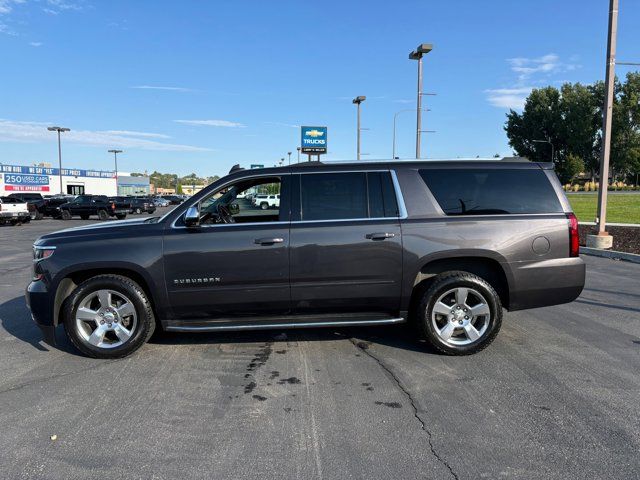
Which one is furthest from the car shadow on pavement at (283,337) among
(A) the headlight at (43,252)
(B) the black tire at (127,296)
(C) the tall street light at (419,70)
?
(C) the tall street light at (419,70)

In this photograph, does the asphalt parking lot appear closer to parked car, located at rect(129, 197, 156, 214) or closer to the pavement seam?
the pavement seam

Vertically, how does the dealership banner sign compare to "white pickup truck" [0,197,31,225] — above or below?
above

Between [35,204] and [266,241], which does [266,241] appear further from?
[35,204]

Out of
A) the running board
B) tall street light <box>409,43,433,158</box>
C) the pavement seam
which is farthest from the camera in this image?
tall street light <box>409,43,433,158</box>

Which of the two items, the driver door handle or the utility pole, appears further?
the utility pole

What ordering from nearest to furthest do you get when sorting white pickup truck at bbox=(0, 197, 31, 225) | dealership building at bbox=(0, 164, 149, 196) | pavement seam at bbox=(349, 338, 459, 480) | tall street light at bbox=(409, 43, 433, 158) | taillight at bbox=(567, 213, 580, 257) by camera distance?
pavement seam at bbox=(349, 338, 459, 480) < taillight at bbox=(567, 213, 580, 257) < tall street light at bbox=(409, 43, 433, 158) < white pickup truck at bbox=(0, 197, 31, 225) < dealership building at bbox=(0, 164, 149, 196)

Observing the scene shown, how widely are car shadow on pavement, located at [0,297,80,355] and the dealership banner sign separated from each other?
64.9 metres

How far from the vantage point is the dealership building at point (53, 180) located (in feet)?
203

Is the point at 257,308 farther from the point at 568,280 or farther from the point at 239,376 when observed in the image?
the point at 568,280

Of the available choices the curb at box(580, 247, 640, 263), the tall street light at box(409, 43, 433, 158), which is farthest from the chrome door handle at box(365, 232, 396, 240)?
the tall street light at box(409, 43, 433, 158)

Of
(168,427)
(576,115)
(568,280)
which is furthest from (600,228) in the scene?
(576,115)

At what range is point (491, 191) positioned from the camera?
16.1ft

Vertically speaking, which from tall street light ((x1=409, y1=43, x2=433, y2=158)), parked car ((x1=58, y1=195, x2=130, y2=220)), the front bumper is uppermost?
tall street light ((x1=409, y1=43, x2=433, y2=158))

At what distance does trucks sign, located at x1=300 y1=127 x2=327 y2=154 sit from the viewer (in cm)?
4584
